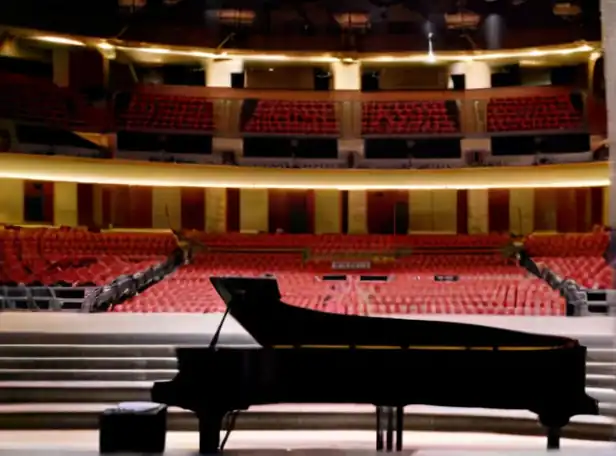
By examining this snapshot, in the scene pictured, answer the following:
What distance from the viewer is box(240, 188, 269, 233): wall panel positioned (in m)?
15.9

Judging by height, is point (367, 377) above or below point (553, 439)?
above

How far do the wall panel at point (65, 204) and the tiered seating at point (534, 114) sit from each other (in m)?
9.54

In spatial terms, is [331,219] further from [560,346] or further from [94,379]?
[560,346]

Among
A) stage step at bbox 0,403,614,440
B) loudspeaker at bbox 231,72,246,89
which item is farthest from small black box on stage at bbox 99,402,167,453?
loudspeaker at bbox 231,72,246,89

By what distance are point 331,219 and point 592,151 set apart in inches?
238

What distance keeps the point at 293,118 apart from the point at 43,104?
18.0 feet

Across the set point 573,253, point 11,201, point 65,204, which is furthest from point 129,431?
point 65,204

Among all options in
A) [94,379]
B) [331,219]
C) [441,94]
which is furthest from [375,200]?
[94,379]

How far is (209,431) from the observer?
12.5 feet

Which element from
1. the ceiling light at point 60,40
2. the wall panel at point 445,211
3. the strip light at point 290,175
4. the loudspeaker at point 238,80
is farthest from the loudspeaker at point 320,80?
the ceiling light at point 60,40

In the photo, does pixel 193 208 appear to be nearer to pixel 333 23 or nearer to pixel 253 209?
pixel 253 209

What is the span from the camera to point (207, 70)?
53.7 feet

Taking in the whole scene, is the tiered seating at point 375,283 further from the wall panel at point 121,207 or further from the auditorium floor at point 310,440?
the auditorium floor at point 310,440

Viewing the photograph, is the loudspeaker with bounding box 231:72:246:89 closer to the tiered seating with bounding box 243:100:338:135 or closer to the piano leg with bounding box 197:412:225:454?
the tiered seating with bounding box 243:100:338:135
